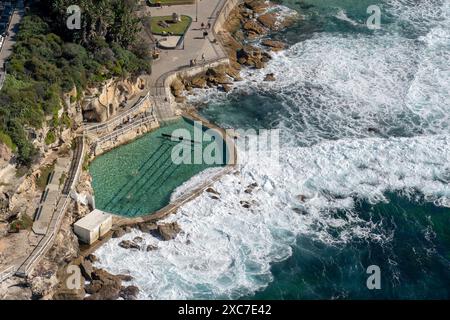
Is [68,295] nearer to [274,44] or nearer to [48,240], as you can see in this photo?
[48,240]

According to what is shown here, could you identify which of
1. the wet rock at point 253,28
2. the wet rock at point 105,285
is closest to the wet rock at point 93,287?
the wet rock at point 105,285

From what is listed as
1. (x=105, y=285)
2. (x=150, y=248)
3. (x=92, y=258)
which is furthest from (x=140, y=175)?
(x=105, y=285)

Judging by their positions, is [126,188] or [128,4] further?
[128,4]

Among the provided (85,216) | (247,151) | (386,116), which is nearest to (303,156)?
(247,151)

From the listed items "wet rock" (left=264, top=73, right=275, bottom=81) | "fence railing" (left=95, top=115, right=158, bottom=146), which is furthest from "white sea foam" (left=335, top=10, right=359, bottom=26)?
"fence railing" (left=95, top=115, right=158, bottom=146)

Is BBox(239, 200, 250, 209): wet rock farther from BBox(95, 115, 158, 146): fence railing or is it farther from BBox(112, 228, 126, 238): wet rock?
BBox(95, 115, 158, 146): fence railing
